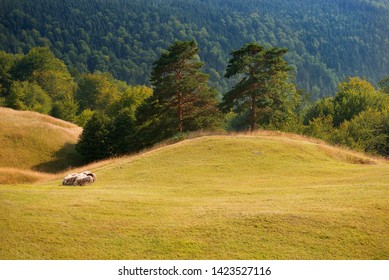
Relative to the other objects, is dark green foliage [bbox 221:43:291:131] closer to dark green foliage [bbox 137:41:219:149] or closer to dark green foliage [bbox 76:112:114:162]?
dark green foliage [bbox 137:41:219:149]

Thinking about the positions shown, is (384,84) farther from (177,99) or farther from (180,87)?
(180,87)

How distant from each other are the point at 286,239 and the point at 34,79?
157223 millimetres

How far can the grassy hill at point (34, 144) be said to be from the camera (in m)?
65.4

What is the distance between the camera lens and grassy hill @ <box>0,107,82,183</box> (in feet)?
214

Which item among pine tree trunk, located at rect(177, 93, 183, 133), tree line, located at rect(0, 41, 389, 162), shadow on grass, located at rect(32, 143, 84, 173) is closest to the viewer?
tree line, located at rect(0, 41, 389, 162)

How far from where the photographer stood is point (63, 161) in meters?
69.6

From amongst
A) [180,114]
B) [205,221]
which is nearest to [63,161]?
[180,114]

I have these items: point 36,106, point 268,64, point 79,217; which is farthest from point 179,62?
point 36,106

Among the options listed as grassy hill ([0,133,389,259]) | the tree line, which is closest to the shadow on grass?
the tree line

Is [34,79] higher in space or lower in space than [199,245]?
lower

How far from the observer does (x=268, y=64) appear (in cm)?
5731
